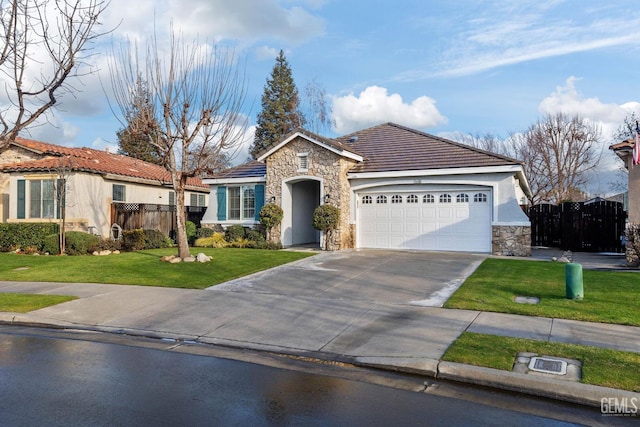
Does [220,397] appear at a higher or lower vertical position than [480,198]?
lower

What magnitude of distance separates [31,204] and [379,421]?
69.6 ft

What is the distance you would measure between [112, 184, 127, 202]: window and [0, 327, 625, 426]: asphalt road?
1662cm

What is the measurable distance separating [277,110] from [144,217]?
27.7 metres

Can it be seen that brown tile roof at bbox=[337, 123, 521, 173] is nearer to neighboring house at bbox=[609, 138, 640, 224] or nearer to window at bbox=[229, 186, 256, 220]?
neighboring house at bbox=[609, 138, 640, 224]

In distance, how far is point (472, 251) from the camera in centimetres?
1739

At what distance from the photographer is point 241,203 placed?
859 inches

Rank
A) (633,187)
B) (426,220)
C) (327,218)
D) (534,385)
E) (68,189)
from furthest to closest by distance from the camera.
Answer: (68,189)
(426,220)
(327,218)
(633,187)
(534,385)

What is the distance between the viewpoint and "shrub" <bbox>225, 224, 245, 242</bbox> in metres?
20.6

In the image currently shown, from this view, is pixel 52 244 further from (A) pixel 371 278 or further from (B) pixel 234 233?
(A) pixel 371 278

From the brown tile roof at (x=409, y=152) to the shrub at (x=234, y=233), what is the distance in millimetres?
5839

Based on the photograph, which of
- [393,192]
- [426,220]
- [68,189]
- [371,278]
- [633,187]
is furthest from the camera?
[68,189]

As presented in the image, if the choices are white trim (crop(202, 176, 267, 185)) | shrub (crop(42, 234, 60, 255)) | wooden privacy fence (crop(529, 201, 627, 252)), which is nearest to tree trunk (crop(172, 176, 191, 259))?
white trim (crop(202, 176, 267, 185))

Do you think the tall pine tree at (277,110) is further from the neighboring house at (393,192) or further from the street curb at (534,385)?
the street curb at (534,385)

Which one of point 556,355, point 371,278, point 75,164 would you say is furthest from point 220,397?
point 75,164
